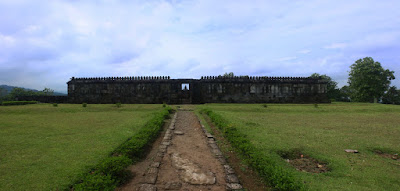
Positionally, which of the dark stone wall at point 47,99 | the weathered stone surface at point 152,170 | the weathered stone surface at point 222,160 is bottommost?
the weathered stone surface at point 222,160

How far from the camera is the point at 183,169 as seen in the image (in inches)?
208

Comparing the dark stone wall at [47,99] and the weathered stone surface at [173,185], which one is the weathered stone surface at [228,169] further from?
the dark stone wall at [47,99]

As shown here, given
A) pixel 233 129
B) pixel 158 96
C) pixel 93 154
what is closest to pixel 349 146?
pixel 233 129

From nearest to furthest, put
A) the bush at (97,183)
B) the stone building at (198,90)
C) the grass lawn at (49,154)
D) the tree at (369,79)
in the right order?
the bush at (97,183) < the grass lawn at (49,154) < the stone building at (198,90) < the tree at (369,79)

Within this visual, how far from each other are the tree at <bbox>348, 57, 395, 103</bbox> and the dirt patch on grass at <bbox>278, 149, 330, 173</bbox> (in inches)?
1368

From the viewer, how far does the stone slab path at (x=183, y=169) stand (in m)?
4.34

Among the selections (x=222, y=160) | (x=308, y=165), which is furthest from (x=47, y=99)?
(x=308, y=165)

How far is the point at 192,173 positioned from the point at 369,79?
38096 millimetres

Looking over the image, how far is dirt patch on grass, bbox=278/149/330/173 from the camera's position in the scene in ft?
16.3

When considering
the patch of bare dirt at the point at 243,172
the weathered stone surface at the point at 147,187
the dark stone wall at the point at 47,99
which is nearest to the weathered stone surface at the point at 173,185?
the weathered stone surface at the point at 147,187

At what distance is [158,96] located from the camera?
2742cm

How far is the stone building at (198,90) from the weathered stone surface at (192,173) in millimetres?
21246

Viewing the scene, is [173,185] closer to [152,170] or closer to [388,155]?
[152,170]

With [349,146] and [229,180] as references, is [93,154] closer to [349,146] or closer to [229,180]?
[229,180]
